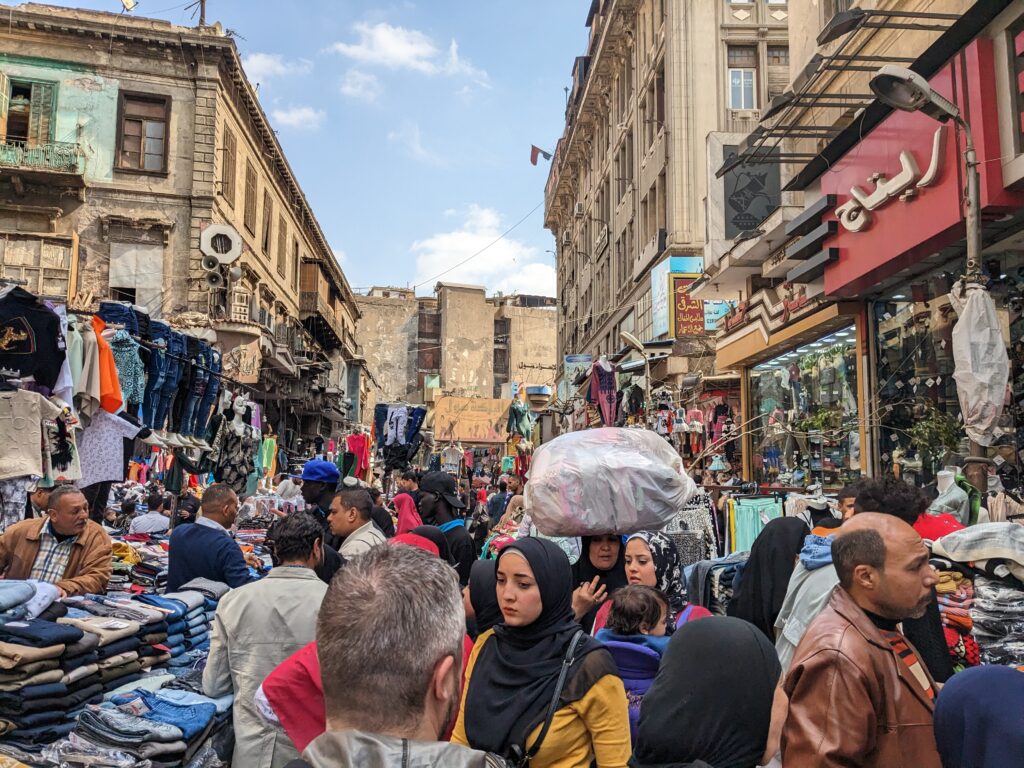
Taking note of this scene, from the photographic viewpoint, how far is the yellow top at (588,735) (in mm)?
2650

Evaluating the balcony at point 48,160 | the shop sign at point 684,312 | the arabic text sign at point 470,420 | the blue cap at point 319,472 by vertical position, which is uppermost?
the balcony at point 48,160

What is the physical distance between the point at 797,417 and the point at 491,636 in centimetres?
1156

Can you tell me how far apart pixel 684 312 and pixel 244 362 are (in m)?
11.7

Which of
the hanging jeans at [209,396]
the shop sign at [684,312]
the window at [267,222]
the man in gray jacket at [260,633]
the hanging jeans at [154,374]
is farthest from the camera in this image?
the window at [267,222]

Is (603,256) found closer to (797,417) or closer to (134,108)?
(134,108)

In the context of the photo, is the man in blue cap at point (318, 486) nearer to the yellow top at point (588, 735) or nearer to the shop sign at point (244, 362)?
the yellow top at point (588, 735)

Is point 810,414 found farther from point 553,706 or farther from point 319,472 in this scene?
point 553,706

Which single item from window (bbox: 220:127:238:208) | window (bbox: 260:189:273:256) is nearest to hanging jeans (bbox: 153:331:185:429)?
window (bbox: 220:127:238:208)

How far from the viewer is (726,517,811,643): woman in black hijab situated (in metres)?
4.44

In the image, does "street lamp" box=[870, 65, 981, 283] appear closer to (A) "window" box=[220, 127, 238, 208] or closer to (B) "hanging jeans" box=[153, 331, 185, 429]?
(B) "hanging jeans" box=[153, 331, 185, 429]

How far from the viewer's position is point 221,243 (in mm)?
20391

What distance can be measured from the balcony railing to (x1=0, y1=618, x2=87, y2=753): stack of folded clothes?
20304 mm

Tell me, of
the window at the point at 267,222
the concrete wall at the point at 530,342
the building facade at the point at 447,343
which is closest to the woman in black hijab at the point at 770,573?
the window at the point at 267,222

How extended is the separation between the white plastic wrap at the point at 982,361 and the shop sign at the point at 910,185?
1.14 meters
